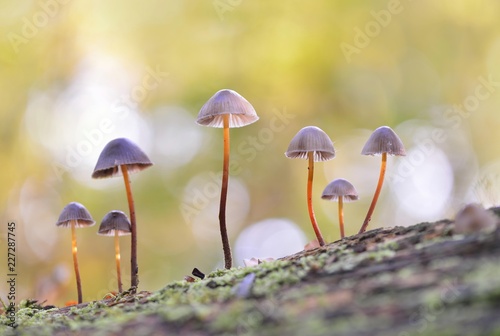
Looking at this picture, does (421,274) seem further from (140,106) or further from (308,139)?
(140,106)

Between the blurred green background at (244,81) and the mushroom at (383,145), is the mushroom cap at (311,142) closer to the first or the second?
the mushroom at (383,145)

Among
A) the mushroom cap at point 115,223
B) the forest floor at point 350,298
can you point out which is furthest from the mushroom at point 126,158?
the forest floor at point 350,298

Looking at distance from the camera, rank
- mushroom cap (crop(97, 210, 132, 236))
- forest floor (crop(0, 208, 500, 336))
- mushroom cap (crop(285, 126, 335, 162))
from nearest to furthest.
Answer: forest floor (crop(0, 208, 500, 336)) < mushroom cap (crop(285, 126, 335, 162)) < mushroom cap (crop(97, 210, 132, 236))

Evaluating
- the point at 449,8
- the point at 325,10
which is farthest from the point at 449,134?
the point at 325,10

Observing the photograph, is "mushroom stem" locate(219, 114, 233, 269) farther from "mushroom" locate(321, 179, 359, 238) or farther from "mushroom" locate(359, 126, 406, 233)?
"mushroom" locate(359, 126, 406, 233)

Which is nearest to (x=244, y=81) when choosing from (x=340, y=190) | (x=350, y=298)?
(x=340, y=190)

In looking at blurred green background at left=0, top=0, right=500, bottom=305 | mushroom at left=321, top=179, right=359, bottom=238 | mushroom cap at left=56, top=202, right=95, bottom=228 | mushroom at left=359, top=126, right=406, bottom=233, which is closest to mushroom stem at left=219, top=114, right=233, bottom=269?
mushroom at left=321, top=179, right=359, bottom=238
